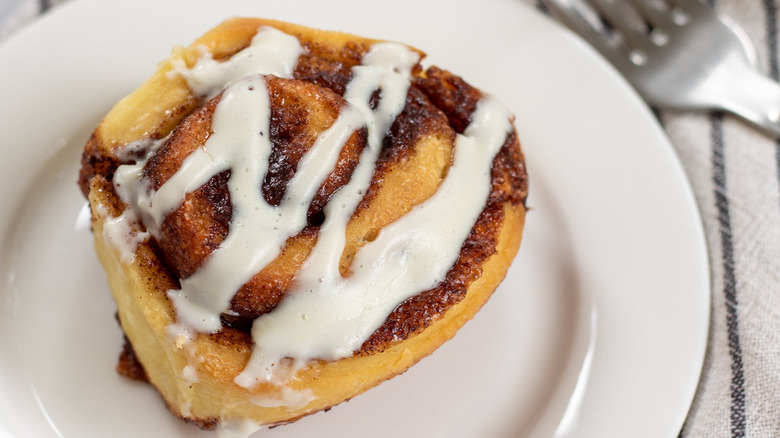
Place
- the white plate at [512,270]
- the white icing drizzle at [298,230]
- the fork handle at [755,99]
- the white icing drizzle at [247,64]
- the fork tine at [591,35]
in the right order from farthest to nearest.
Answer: the fork tine at [591,35] → the fork handle at [755,99] → the white plate at [512,270] → the white icing drizzle at [247,64] → the white icing drizzle at [298,230]

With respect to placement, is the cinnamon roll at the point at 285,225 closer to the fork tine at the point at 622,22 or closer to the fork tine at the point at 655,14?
the fork tine at the point at 622,22

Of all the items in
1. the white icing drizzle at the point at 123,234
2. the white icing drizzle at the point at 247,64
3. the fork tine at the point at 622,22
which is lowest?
the white icing drizzle at the point at 123,234

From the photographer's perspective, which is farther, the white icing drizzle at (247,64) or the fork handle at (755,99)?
the fork handle at (755,99)

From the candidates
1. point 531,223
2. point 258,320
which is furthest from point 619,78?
point 258,320

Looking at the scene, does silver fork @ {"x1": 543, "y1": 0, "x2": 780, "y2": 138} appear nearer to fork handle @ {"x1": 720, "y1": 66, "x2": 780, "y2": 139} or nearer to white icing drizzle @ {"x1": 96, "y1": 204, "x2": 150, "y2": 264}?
fork handle @ {"x1": 720, "y1": 66, "x2": 780, "y2": 139}

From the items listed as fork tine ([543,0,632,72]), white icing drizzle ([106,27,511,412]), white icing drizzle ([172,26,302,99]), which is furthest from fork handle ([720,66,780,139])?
white icing drizzle ([172,26,302,99])

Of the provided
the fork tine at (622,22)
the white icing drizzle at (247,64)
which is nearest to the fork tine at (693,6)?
the fork tine at (622,22)

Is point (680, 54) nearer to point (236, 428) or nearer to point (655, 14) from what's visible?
point (655, 14)
